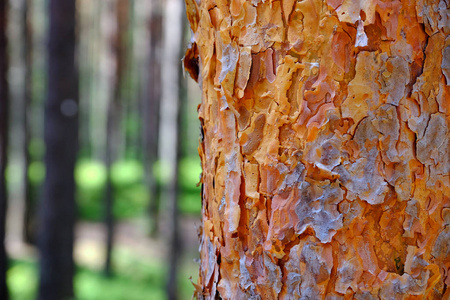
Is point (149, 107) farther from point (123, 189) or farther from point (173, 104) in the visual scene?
point (123, 189)

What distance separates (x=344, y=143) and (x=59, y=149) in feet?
16.8

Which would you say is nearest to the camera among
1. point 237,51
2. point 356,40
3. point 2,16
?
point 356,40

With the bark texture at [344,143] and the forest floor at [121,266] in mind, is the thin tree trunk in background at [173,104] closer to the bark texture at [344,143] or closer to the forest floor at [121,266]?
the forest floor at [121,266]

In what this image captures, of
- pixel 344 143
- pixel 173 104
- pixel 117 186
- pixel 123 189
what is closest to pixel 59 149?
pixel 173 104

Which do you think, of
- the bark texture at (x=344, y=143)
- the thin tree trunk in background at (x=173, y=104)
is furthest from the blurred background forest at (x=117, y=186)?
the bark texture at (x=344, y=143)

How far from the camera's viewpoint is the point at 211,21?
1048 millimetres

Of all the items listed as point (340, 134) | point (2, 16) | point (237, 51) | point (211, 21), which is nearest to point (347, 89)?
point (340, 134)

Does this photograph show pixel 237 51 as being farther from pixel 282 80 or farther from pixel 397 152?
pixel 397 152

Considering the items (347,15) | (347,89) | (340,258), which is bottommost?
(340,258)

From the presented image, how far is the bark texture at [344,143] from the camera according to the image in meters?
0.89

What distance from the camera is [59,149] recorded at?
217 inches

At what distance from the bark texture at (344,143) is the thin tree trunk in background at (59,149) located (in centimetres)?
479

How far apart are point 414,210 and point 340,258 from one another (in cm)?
18

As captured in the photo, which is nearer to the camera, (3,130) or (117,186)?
(3,130)
